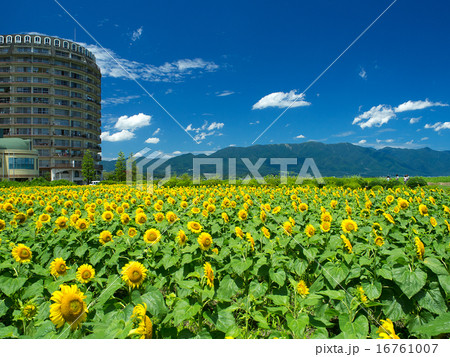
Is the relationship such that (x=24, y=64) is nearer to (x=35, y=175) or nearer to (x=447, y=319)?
(x=35, y=175)

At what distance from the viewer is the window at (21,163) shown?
47375 mm

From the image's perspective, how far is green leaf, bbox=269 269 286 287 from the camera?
2.77 meters

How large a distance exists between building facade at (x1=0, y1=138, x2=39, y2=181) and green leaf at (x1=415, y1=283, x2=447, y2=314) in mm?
58480

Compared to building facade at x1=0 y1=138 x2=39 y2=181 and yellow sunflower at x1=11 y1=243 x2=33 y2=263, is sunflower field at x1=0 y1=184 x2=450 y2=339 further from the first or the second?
building facade at x1=0 y1=138 x2=39 y2=181

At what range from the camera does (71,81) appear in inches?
2682

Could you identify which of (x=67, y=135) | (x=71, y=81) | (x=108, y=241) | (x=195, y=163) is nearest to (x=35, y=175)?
(x=67, y=135)

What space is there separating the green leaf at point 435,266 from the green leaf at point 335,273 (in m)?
0.74

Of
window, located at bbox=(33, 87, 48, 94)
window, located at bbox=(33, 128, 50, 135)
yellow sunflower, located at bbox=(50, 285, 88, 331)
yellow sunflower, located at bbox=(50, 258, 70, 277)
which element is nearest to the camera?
A: yellow sunflower, located at bbox=(50, 285, 88, 331)

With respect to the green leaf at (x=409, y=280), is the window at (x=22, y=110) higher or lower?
higher

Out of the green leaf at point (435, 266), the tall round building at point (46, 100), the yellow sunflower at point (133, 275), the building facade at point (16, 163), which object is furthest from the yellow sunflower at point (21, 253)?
the tall round building at point (46, 100)

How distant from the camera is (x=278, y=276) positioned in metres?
2.85

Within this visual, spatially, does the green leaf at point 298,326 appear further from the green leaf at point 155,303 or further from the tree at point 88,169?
the tree at point 88,169

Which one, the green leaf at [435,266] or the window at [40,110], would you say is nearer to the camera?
the green leaf at [435,266]

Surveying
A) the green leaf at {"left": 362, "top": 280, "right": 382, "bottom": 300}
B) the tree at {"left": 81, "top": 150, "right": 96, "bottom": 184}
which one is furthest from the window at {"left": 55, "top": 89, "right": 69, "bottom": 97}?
the green leaf at {"left": 362, "top": 280, "right": 382, "bottom": 300}
